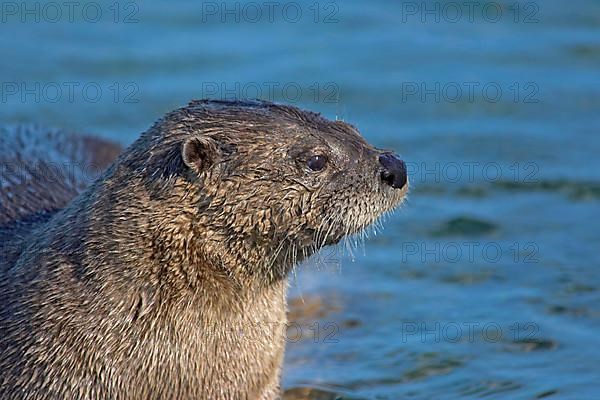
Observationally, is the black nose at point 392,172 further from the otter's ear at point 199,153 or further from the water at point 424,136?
the otter's ear at point 199,153

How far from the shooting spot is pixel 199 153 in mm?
5918

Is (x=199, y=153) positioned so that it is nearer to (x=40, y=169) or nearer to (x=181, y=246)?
(x=181, y=246)

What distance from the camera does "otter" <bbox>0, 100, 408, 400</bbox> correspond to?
5961 millimetres

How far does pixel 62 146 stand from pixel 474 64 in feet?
16.8

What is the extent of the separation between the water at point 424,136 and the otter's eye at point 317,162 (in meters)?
0.73

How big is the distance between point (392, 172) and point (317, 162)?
13.9 inches

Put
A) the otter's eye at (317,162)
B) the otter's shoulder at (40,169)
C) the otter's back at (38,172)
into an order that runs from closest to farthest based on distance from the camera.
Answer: the otter's eye at (317,162), the otter's back at (38,172), the otter's shoulder at (40,169)

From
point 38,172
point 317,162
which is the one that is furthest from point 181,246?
point 38,172

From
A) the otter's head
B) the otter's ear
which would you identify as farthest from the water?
the otter's ear

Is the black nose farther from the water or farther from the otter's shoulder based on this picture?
the otter's shoulder

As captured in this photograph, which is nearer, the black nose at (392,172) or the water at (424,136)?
the black nose at (392,172)

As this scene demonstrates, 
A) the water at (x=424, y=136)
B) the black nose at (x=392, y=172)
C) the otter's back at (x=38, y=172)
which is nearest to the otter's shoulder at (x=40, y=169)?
the otter's back at (x=38, y=172)

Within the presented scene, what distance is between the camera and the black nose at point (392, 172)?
6.08 metres

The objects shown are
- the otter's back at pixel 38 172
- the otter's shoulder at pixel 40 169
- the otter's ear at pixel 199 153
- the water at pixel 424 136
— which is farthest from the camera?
the water at pixel 424 136
